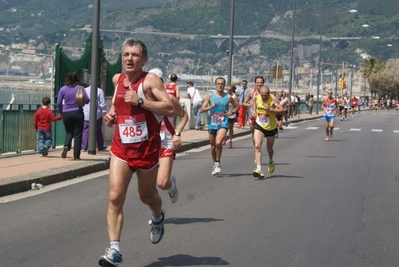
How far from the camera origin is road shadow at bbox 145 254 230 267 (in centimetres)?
849

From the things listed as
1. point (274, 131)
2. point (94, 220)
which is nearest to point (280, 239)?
point (94, 220)

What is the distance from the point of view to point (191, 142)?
24766 mm

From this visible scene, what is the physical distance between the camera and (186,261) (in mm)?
8633

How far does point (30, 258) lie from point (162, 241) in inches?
61.6

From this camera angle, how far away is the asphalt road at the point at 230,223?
351 inches

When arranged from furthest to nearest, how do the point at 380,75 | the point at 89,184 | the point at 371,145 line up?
1. the point at 380,75
2. the point at 371,145
3. the point at 89,184

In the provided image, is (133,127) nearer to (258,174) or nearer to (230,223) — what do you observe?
(230,223)

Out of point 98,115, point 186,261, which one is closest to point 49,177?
point 98,115

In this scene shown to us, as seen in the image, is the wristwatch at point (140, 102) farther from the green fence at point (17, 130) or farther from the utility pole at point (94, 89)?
Result: the utility pole at point (94, 89)

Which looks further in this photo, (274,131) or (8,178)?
(274,131)

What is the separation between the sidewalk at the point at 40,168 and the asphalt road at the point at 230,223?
12.6 inches

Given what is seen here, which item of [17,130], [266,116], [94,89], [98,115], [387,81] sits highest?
[94,89]

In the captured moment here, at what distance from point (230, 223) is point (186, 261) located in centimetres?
239

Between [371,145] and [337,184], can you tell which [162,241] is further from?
[371,145]
